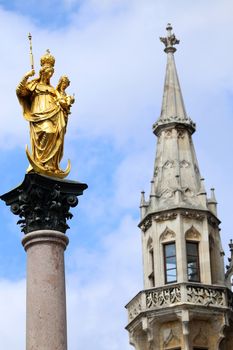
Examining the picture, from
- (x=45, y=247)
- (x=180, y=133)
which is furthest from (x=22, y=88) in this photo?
(x=180, y=133)

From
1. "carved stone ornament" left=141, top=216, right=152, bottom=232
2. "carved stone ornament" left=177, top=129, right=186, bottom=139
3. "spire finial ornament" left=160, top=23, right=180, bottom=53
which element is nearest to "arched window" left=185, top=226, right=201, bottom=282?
"carved stone ornament" left=141, top=216, right=152, bottom=232

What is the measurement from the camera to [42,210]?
25844 mm

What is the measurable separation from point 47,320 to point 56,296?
1.98ft

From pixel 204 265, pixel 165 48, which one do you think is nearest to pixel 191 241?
pixel 204 265

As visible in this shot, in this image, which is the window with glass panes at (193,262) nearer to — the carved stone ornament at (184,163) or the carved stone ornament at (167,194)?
the carved stone ornament at (167,194)

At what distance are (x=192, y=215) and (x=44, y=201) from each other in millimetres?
23105

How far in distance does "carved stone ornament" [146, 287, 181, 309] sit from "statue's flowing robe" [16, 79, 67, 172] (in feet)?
67.7

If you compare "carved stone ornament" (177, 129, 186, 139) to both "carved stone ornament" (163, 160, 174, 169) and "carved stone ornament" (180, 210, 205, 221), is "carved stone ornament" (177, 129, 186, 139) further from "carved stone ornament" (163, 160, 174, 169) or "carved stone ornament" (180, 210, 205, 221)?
"carved stone ornament" (180, 210, 205, 221)

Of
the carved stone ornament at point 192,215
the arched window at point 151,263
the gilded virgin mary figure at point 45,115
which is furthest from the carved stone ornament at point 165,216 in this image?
the gilded virgin mary figure at point 45,115

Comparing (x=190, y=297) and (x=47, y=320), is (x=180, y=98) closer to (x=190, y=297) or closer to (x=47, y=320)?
(x=190, y=297)

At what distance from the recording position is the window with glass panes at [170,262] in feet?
156

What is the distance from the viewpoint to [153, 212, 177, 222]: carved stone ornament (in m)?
48.4

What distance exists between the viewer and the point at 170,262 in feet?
158

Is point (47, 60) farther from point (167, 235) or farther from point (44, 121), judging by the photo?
point (167, 235)
